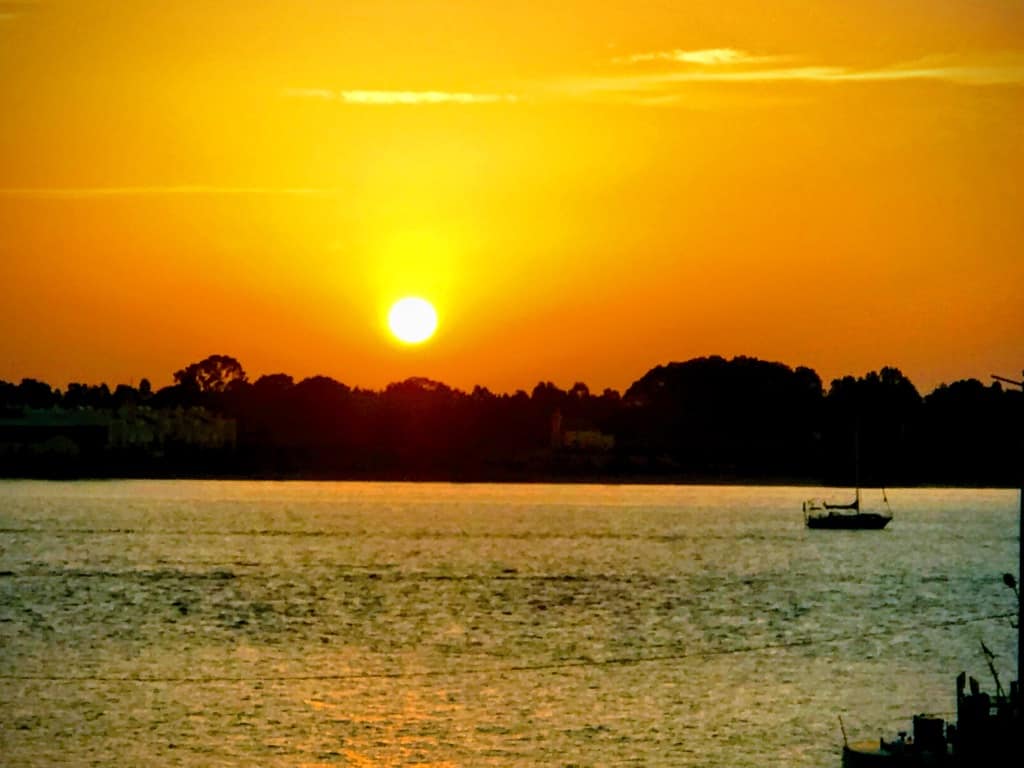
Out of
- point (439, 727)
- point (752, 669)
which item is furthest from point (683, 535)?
Result: point (439, 727)

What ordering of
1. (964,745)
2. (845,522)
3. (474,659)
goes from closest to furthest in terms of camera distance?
(964,745) < (474,659) < (845,522)

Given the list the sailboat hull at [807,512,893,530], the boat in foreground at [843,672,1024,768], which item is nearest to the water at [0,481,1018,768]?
the boat in foreground at [843,672,1024,768]

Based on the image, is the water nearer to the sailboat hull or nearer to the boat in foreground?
the boat in foreground

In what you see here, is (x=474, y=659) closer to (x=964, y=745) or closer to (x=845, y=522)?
(x=964, y=745)

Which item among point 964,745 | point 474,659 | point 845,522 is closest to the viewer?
point 964,745

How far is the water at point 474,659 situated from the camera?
55.1m

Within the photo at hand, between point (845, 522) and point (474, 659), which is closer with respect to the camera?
point (474, 659)

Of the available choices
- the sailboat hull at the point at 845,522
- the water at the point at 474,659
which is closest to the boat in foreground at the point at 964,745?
the water at the point at 474,659

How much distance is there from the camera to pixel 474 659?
75750 mm

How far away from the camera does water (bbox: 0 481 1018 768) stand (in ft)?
181

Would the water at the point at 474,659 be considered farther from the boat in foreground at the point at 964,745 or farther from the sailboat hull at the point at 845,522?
the sailboat hull at the point at 845,522

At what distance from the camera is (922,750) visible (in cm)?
4028

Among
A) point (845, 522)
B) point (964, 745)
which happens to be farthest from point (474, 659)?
point (845, 522)

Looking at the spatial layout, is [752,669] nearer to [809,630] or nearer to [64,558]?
[809,630]
